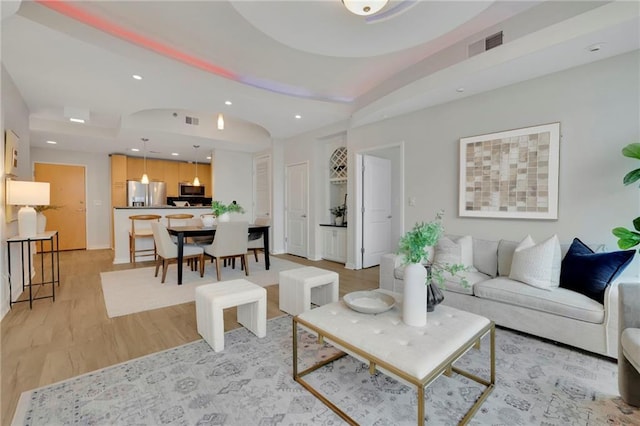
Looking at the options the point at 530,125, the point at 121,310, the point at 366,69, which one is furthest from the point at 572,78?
the point at 121,310

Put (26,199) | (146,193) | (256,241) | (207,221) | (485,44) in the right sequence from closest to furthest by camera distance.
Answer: (485,44) < (26,199) < (207,221) < (256,241) < (146,193)

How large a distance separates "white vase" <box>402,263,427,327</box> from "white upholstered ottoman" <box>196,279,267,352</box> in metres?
1.24

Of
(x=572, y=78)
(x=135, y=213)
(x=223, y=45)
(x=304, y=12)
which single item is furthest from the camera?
(x=135, y=213)

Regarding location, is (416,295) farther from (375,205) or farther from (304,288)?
(375,205)

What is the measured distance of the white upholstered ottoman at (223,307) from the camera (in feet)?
7.14

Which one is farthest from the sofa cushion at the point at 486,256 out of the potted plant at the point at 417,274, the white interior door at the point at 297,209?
the white interior door at the point at 297,209

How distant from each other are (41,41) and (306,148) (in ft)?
12.9

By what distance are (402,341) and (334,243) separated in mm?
3977

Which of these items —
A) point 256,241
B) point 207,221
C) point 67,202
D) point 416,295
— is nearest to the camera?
point 416,295

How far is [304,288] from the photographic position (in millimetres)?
2684

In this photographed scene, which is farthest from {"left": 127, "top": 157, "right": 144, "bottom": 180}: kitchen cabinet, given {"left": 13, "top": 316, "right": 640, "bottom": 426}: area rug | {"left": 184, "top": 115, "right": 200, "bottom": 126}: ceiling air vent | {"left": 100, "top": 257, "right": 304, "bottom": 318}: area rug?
{"left": 13, "top": 316, "right": 640, "bottom": 426}: area rug

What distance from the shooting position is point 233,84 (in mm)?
3736

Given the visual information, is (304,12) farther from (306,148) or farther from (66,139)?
(66,139)

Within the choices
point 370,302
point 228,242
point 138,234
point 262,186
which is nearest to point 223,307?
point 370,302
